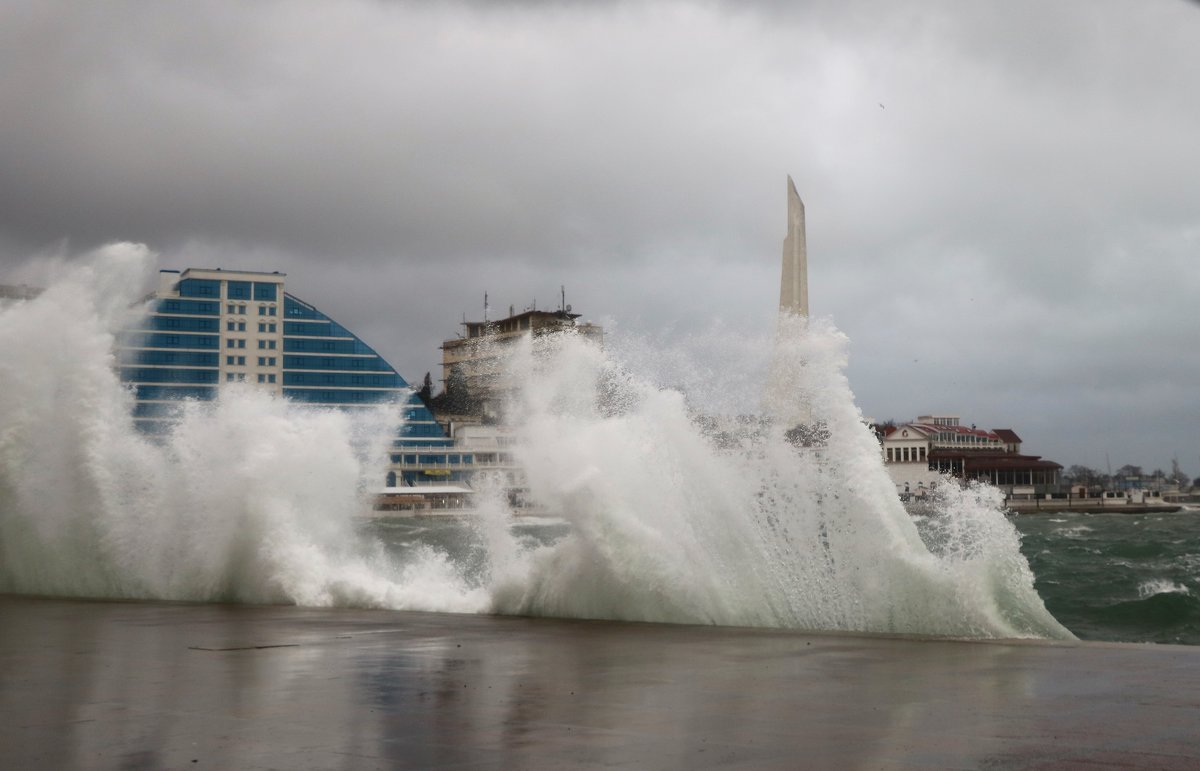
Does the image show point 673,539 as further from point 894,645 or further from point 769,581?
point 894,645

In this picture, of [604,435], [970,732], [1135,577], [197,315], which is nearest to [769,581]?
[604,435]

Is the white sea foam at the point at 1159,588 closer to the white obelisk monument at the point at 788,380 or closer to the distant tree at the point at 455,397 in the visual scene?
the white obelisk monument at the point at 788,380

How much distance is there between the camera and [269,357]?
10475 centimetres

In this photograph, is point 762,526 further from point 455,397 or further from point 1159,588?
point 455,397

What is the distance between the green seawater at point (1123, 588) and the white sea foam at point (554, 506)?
820 centimetres

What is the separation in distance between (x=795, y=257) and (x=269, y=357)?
56596 mm

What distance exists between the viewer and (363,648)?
1267 cm

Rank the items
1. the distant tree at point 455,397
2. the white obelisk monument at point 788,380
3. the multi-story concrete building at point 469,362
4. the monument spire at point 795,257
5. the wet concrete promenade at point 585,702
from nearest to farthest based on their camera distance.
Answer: the wet concrete promenade at point 585,702 → the white obelisk monument at point 788,380 → the monument spire at point 795,257 → the multi-story concrete building at point 469,362 → the distant tree at point 455,397

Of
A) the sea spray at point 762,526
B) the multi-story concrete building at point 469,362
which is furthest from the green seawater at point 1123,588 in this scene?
the multi-story concrete building at point 469,362

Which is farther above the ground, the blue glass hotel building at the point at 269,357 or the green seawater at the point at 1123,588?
the blue glass hotel building at the point at 269,357

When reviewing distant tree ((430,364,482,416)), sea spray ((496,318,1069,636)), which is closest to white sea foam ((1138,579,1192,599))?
sea spray ((496,318,1069,636))

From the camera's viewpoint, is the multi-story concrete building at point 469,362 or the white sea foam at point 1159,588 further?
the multi-story concrete building at point 469,362

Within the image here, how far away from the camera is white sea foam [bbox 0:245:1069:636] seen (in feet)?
52.5

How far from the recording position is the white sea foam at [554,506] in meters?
16.0
